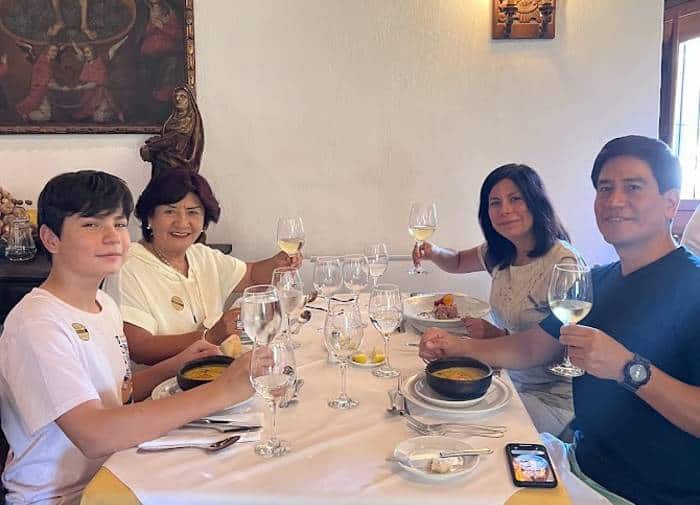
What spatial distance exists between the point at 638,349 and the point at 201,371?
969 millimetres

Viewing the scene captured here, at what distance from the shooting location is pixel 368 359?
1.56 meters

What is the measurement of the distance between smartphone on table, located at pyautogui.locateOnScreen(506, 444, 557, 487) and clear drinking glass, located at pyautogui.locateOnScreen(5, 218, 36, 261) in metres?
2.39

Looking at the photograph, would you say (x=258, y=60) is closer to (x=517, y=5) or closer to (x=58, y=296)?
(x=517, y=5)

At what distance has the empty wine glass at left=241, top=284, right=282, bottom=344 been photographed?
3.82 feet

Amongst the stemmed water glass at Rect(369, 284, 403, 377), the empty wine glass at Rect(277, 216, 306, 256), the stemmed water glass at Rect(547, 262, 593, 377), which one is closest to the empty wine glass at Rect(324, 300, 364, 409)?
the stemmed water glass at Rect(369, 284, 403, 377)

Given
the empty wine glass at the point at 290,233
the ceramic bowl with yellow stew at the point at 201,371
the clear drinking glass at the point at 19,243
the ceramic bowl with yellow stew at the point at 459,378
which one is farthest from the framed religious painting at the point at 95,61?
the ceramic bowl with yellow stew at the point at 459,378

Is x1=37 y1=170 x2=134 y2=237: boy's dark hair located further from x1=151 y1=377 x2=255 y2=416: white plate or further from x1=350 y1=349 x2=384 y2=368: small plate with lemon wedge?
x1=350 y1=349 x2=384 y2=368: small plate with lemon wedge

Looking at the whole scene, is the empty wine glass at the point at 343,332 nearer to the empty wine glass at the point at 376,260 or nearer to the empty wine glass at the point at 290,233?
the empty wine glass at the point at 376,260

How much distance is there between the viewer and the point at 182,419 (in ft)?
3.68

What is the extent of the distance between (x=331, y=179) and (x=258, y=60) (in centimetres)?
64

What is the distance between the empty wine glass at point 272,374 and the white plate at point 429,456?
0.22 m

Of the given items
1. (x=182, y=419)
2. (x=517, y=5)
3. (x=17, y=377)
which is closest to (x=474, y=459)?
(x=182, y=419)

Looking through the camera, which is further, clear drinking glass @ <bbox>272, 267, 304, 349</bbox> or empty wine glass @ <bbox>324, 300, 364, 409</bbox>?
clear drinking glass @ <bbox>272, 267, 304, 349</bbox>

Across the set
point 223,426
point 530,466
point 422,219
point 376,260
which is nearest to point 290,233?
point 376,260
